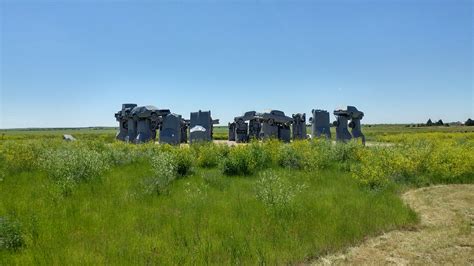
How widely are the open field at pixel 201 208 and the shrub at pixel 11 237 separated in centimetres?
2

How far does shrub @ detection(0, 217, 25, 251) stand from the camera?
6145 millimetres

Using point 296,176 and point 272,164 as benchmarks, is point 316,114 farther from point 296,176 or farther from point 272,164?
point 296,176

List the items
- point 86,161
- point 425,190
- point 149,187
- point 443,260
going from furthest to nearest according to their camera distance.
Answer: point 86,161 < point 425,190 < point 149,187 < point 443,260

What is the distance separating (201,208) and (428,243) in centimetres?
474

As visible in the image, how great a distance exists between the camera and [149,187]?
10211 mm

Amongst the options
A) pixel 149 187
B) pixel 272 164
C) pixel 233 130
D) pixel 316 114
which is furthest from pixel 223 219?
pixel 233 130

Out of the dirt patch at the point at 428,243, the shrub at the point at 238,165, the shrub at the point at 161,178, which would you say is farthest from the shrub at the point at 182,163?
the dirt patch at the point at 428,243

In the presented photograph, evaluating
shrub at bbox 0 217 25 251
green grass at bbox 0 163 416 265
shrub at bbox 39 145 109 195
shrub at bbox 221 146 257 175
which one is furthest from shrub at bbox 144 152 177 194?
shrub at bbox 0 217 25 251

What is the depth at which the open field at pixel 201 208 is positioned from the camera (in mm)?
6027

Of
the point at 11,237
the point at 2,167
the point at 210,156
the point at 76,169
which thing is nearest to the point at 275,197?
the point at 11,237

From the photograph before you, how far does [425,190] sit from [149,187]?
8349 mm

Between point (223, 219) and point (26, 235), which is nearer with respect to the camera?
point (26, 235)

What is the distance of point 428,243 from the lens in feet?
21.8

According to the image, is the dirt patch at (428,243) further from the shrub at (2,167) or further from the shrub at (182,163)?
the shrub at (2,167)
